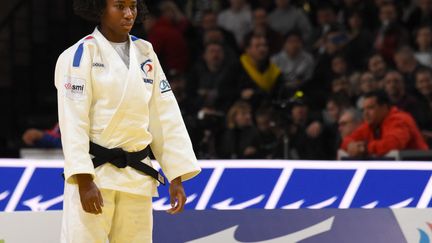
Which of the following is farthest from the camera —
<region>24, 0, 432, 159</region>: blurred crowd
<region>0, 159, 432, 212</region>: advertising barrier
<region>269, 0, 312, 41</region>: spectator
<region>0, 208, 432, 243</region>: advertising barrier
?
<region>269, 0, 312, 41</region>: spectator

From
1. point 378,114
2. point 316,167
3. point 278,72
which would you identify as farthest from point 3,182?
point 278,72

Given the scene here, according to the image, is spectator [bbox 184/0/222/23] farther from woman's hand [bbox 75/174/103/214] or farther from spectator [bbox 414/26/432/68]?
woman's hand [bbox 75/174/103/214]

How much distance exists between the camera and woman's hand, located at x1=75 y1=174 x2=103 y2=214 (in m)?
4.83

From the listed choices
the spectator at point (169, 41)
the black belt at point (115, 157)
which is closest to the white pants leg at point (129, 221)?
the black belt at point (115, 157)

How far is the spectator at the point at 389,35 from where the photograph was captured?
12164 mm

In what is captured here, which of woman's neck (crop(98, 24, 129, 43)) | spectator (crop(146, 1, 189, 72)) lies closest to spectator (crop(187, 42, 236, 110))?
spectator (crop(146, 1, 189, 72))

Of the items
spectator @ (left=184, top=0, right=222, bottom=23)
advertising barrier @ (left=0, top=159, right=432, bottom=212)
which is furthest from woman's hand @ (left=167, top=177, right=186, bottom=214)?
spectator @ (left=184, top=0, right=222, bottom=23)

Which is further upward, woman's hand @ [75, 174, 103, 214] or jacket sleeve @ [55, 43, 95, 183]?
jacket sleeve @ [55, 43, 95, 183]

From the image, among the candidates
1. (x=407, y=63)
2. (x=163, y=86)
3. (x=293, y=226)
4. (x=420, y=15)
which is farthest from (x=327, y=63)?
(x=163, y=86)

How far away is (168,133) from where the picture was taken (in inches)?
206

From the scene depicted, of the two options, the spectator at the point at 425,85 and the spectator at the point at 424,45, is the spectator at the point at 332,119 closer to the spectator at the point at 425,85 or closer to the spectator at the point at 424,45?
the spectator at the point at 425,85

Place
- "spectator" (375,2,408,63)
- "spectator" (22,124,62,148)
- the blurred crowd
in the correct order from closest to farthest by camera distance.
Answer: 1. "spectator" (22,124,62,148)
2. the blurred crowd
3. "spectator" (375,2,408,63)

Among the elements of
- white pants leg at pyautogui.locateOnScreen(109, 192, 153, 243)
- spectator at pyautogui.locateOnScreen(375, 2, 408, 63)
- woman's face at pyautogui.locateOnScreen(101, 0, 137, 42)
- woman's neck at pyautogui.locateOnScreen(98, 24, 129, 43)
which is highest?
woman's face at pyautogui.locateOnScreen(101, 0, 137, 42)

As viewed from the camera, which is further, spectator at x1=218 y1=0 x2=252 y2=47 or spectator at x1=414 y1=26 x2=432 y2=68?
spectator at x1=218 y1=0 x2=252 y2=47
